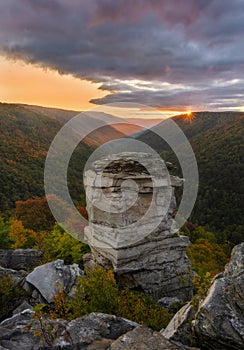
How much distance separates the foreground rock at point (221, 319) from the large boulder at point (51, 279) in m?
7.06

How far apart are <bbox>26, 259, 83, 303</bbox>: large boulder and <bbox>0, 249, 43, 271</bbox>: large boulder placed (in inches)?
160

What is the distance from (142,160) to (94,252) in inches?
223

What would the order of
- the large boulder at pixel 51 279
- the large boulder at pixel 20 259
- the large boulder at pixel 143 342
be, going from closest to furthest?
1. the large boulder at pixel 143 342
2. the large boulder at pixel 51 279
3. the large boulder at pixel 20 259

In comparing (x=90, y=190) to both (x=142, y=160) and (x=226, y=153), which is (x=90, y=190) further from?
A: (x=226, y=153)

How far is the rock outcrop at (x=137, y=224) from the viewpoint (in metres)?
15.1

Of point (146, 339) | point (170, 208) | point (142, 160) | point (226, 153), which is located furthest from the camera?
point (226, 153)

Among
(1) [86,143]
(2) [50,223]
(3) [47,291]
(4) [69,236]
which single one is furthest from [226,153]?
(3) [47,291]

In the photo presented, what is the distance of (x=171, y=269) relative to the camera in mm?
16250

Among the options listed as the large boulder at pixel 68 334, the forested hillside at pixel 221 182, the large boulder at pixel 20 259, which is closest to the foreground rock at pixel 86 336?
the large boulder at pixel 68 334

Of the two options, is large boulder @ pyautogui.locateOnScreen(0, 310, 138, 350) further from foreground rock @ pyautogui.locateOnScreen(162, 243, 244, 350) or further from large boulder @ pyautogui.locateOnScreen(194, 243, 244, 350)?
large boulder @ pyautogui.locateOnScreen(194, 243, 244, 350)

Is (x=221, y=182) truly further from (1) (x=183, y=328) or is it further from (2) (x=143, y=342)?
(2) (x=143, y=342)

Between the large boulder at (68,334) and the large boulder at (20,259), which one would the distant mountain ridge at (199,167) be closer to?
the large boulder at (20,259)

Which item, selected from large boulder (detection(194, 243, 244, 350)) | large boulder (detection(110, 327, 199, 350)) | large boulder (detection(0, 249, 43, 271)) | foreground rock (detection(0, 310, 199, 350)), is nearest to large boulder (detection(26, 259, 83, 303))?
large boulder (detection(0, 249, 43, 271))

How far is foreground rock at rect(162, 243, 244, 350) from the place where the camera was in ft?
19.9
